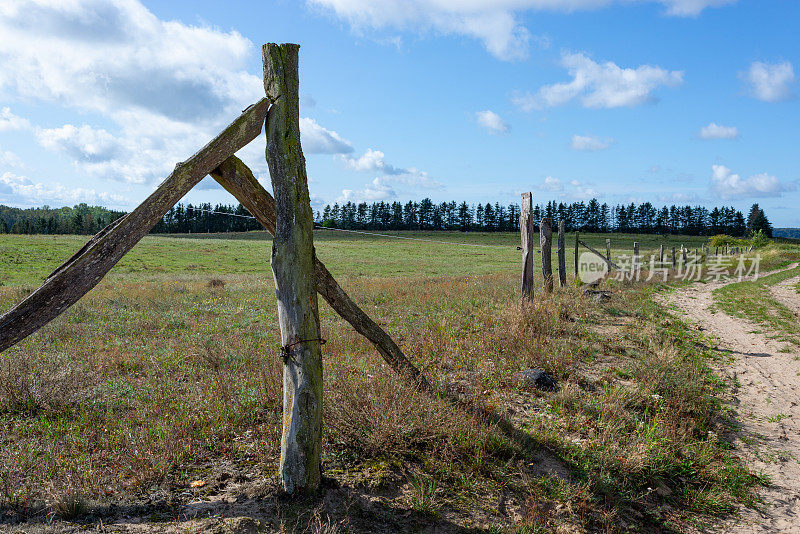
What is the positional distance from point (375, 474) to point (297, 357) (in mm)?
1418

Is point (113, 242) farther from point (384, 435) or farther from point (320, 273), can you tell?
point (384, 435)

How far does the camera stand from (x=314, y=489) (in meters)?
→ 3.92

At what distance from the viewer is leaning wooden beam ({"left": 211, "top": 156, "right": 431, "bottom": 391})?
4121mm

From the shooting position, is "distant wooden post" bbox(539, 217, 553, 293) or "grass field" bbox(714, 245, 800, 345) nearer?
"grass field" bbox(714, 245, 800, 345)

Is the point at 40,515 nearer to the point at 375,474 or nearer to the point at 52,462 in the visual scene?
the point at 52,462

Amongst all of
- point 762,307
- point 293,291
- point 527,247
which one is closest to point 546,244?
point 527,247

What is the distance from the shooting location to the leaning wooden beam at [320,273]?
412 centimetres

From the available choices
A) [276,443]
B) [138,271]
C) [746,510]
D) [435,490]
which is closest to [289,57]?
[276,443]

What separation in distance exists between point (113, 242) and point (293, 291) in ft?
4.66

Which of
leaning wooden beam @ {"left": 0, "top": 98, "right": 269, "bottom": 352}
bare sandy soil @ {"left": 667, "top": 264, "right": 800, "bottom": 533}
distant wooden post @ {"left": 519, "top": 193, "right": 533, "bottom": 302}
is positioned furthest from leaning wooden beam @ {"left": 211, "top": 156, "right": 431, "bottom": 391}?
distant wooden post @ {"left": 519, "top": 193, "right": 533, "bottom": 302}

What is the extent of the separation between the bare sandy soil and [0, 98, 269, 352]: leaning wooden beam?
5.77 meters

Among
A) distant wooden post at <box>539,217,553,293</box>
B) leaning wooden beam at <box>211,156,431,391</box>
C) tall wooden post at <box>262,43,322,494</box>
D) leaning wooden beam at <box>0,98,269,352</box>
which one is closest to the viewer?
leaning wooden beam at <box>0,98,269,352</box>

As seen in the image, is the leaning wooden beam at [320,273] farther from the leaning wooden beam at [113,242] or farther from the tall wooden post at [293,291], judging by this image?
the tall wooden post at [293,291]

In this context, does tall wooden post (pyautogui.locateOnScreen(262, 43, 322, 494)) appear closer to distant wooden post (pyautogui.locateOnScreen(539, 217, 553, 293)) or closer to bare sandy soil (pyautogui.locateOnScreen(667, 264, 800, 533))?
bare sandy soil (pyautogui.locateOnScreen(667, 264, 800, 533))
